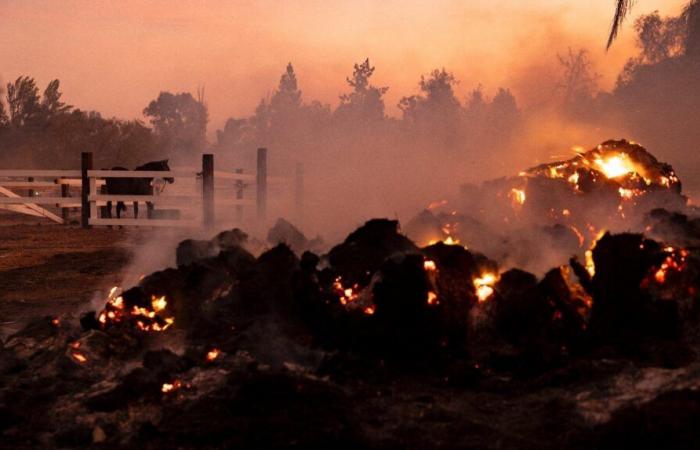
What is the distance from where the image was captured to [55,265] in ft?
41.8

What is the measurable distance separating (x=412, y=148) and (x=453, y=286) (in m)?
24.4

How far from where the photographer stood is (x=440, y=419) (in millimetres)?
4473

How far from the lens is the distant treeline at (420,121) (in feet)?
139

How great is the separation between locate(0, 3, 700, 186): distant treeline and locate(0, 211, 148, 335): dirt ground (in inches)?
560

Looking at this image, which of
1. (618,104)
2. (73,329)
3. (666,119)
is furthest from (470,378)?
(618,104)

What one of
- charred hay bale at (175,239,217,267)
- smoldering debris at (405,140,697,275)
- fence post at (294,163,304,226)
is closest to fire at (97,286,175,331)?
charred hay bale at (175,239,217,267)

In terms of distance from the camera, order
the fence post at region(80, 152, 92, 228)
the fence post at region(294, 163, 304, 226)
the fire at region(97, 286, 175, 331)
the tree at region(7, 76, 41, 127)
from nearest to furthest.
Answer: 1. the fire at region(97, 286, 175, 331)
2. the fence post at region(80, 152, 92, 228)
3. the fence post at region(294, 163, 304, 226)
4. the tree at region(7, 76, 41, 127)

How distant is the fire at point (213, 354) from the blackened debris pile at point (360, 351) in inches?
0.6

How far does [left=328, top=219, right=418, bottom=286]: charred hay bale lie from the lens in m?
5.90

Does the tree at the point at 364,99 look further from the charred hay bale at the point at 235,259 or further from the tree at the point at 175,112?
the charred hay bale at the point at 235,259

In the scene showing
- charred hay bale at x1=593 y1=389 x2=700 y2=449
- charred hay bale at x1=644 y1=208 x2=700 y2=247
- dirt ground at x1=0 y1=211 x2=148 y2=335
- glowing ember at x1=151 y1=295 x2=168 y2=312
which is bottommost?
dirt ground at x1=0 y1=211 x2=148 y2=335

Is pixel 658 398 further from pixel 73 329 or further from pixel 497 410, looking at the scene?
pixel 73 329

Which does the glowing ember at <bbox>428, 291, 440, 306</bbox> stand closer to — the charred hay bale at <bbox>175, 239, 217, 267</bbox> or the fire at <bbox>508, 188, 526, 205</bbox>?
the charred hay bale at <bbox>175, 239, 217, 267</bbox>

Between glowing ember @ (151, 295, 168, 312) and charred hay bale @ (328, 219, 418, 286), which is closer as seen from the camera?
charred hay bale @ (328, 219, 418, 286)
